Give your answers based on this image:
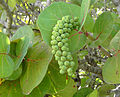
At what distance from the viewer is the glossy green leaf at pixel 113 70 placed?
2.17 feet

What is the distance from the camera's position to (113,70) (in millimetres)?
675

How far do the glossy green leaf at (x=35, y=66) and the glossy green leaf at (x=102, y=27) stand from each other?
22 centimetres

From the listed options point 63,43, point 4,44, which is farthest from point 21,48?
point 63,43

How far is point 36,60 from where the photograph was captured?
666mm

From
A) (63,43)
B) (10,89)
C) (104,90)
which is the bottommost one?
(104,90)

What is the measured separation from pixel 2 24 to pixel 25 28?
2.23 feet

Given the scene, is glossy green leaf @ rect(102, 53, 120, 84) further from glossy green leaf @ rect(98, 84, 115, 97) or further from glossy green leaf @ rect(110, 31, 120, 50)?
glossy green leaf @ rect(98, 84, 115, 97)

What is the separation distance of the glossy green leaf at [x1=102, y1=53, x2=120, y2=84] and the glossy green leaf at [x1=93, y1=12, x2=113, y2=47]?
95mm

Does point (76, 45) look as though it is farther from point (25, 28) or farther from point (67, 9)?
point (25, 28)

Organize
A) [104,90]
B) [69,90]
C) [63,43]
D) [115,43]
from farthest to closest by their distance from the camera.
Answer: [104,90], [69,90], [115,43], [63,43]

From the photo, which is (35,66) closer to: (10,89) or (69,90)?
(10,89)

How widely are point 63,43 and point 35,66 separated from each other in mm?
172

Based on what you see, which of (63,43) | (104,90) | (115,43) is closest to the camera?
(63,43)

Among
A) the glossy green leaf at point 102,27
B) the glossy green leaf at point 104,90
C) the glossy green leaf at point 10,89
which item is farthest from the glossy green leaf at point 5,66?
the glossy green leaf at point 104,90
